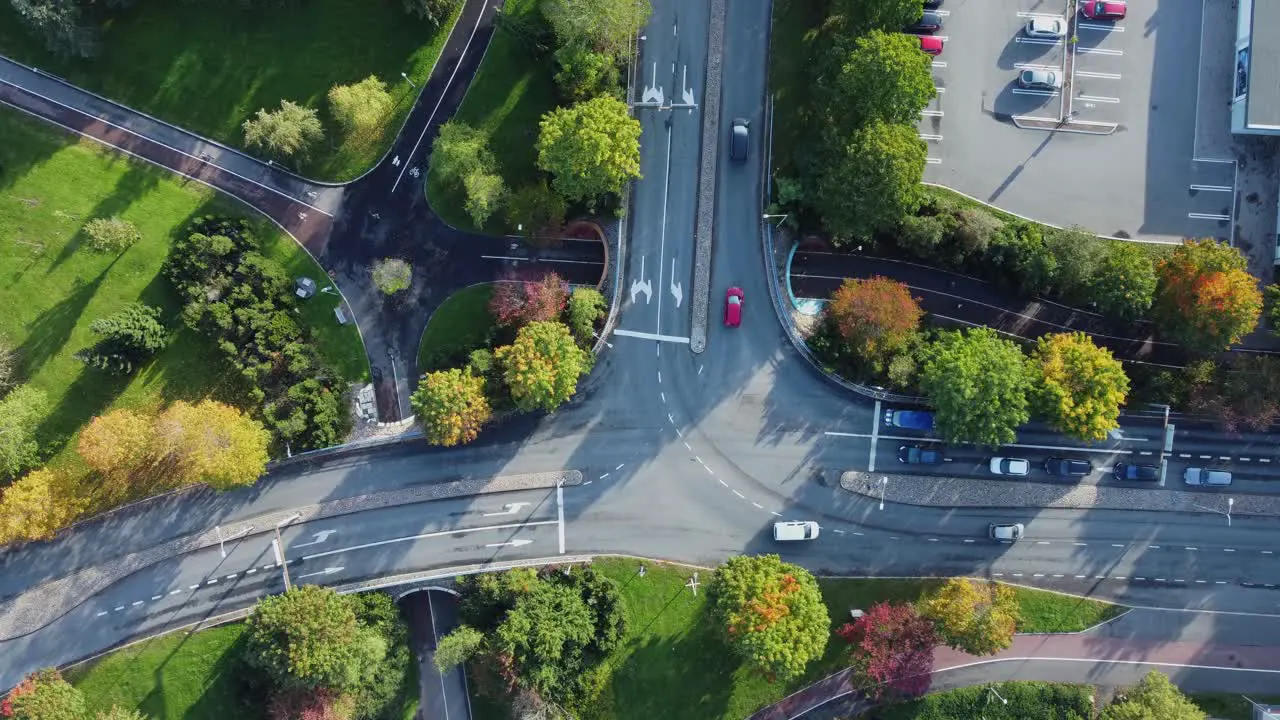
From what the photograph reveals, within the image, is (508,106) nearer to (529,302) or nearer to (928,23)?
(529,302)

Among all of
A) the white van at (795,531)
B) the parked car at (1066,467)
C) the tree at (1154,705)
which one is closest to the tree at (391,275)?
the white van at (795,531)

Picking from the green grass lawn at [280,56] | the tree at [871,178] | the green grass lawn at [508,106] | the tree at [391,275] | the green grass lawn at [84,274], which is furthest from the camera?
the green grass lawn at [280,56]

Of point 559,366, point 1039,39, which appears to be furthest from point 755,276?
point 1039,39

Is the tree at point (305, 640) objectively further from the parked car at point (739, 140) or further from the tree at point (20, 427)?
the parked car at point (739, 140)

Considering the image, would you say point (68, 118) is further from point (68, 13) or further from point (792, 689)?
point (792, 689)

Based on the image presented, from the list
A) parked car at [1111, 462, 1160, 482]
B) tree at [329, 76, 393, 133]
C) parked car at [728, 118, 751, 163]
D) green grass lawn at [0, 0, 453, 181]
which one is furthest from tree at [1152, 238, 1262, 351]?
tree at [329, 76, 393, 133]

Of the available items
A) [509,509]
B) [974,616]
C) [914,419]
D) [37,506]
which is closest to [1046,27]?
[914,419]
